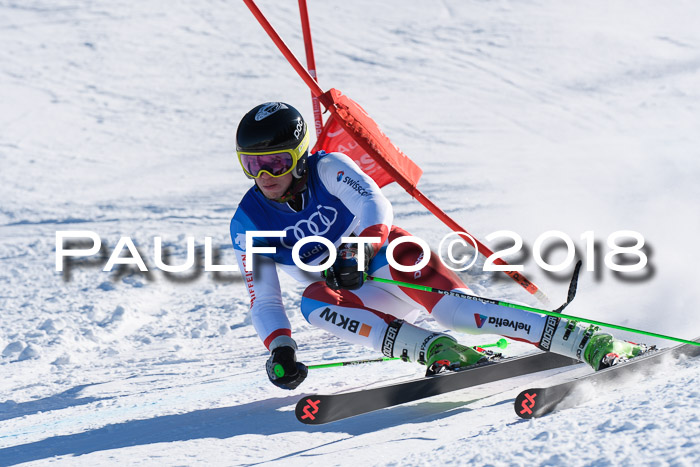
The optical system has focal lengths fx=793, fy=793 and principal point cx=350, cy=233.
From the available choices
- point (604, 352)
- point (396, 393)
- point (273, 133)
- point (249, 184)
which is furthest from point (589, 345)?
point (249, 184)

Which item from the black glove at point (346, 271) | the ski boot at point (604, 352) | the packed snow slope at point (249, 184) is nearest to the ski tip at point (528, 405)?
the packed snow slope at point (249, 184)

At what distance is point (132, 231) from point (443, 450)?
5.97 meters

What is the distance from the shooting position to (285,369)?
3.39 metres

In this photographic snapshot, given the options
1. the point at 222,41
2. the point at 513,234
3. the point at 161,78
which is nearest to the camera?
the point at 513,234

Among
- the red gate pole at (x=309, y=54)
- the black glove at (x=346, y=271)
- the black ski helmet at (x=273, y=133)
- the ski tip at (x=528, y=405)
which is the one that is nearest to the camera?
the ski tip at (x=528, y=405)

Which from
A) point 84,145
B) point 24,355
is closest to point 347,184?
point 24,355

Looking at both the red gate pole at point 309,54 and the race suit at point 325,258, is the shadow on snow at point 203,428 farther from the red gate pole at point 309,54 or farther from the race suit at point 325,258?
the red gate pole at point 309,54

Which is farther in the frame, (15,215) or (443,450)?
(15,215)

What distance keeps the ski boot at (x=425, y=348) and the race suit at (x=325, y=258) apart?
6 cm

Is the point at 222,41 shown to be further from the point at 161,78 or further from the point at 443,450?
the point at 443,450

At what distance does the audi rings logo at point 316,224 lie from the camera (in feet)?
12.6

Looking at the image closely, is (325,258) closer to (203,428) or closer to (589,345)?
(203,428)

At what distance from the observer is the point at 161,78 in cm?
1402

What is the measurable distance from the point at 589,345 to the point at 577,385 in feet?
1.55
